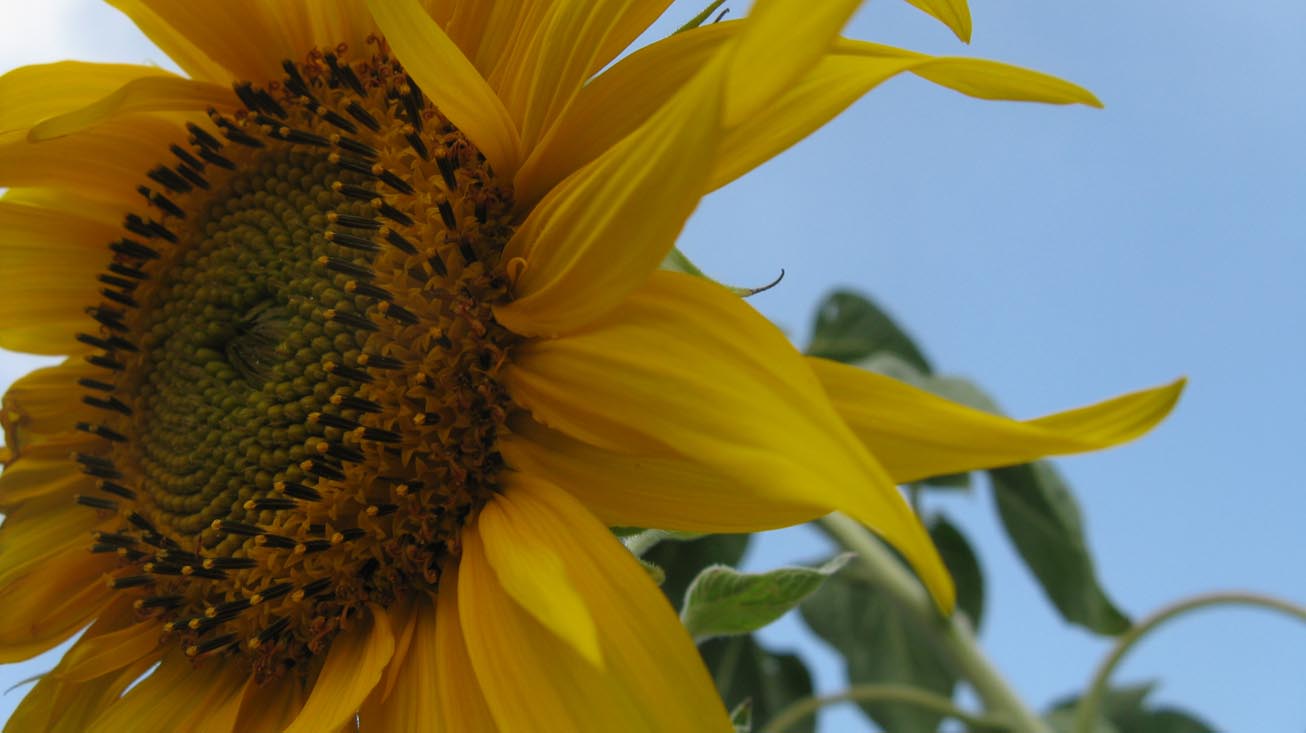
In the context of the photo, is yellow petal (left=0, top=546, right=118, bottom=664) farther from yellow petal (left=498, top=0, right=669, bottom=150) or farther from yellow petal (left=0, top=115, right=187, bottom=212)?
yellow petal (left=498, top=0, right=669, bottom=150)

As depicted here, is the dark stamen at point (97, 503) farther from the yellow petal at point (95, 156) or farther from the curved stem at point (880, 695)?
the curved stem at point (880, 695)

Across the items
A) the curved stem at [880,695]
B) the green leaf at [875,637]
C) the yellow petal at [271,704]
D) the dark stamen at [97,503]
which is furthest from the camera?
the green leaf at [875,637]

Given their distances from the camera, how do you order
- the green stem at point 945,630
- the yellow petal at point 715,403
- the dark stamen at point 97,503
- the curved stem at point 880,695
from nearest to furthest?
the yellow petal at point 715,403 → the dark stamen at point 97,503 → the curved stem at point 880,695 → the green stem at point 945,630

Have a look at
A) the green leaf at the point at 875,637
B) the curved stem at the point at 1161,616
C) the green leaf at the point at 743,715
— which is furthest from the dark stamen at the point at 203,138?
the green leaf at the point at 875,637

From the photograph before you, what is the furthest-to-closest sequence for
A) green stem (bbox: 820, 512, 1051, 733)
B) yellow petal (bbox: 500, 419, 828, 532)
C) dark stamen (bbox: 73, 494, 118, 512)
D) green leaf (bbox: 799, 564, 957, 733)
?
green leaf (bbox: 799, 564, 957, 733)
green stem (bbox: 820, 512, 1051, 733)
dark stamen (bbox: 73, 494, 118, 512)
yellow petal (bbox: 500, 419, 828, 532)

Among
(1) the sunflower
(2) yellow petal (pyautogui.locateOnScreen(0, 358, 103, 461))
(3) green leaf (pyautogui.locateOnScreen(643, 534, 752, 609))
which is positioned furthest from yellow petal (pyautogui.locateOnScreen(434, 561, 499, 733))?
(3) green leaf (pyautogui.locateOnScreen(643, 534, 752, 609))

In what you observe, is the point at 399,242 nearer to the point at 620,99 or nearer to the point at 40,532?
the point at 620,99

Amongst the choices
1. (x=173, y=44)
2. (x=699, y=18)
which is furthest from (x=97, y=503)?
(x=699, y=18)
